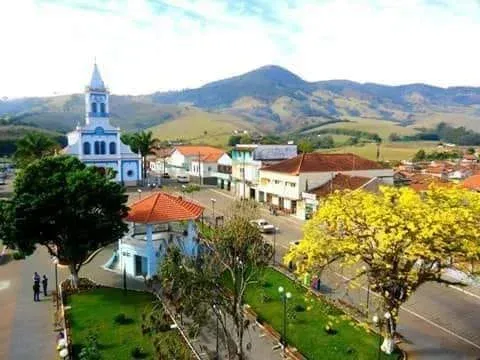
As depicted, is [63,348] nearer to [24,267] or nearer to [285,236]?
[24,267]

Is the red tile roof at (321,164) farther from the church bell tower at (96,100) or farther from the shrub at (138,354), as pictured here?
the shrub at (138,354)

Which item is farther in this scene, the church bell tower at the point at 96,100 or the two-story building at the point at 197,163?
the two-story building at the point at 197,163

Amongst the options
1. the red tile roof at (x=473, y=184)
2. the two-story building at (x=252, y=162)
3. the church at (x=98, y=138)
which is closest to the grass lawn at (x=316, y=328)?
the red tile roof at (x=473, y=184)

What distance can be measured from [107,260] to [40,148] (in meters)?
28.1

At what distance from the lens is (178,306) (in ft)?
52.1

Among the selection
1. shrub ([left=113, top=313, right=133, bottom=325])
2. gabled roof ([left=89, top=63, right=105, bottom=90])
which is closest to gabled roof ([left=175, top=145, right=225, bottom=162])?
gabled roof ([left=89, top=63, right=105, bottom=90])

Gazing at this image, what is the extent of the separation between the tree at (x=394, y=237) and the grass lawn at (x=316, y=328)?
1.23m

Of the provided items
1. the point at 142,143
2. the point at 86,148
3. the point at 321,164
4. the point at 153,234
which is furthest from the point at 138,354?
the point at 142,143

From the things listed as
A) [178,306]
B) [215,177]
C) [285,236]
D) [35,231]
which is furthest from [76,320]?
[215,177]

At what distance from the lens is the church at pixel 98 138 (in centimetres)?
6475

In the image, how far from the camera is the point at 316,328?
2080 centimetres

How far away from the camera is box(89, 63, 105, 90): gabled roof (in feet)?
218

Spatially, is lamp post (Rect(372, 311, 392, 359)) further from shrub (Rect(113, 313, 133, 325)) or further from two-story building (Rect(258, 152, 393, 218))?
two-story building (Rect(258, 152, 393, 218))

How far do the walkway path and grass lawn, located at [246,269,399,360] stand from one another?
375 inches
